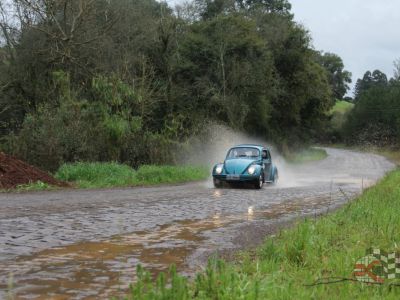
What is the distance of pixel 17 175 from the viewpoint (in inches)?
708

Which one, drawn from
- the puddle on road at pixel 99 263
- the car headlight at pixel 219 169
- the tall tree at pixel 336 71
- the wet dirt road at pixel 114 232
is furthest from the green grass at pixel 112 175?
the tall tree at pixel 336 71

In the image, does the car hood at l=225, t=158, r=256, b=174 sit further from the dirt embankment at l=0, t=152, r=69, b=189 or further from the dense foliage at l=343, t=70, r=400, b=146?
the dense foliage at l=343, t=70, r=400, b=146

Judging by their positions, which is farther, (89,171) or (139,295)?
(89,171)

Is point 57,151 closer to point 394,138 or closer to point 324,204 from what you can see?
point 324,204

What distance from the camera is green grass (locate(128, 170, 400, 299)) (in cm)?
495

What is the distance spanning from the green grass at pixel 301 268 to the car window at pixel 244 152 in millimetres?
11209

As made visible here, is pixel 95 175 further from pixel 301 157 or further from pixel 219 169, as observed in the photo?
pixel 301 157

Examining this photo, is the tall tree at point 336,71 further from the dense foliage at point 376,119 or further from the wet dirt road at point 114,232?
the wet dirt road at point 114,232

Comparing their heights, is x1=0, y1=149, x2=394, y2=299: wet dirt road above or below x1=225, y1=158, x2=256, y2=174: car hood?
below

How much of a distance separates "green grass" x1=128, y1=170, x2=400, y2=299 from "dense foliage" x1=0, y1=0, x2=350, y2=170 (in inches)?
625

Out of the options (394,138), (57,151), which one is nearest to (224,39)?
(57,151)

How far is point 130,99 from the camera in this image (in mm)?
26328

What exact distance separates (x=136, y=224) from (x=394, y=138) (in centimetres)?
7592

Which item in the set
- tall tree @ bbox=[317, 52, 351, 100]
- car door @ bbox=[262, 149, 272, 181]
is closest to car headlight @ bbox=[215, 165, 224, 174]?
car door @ bbox=[262, 149, 272, 181]
